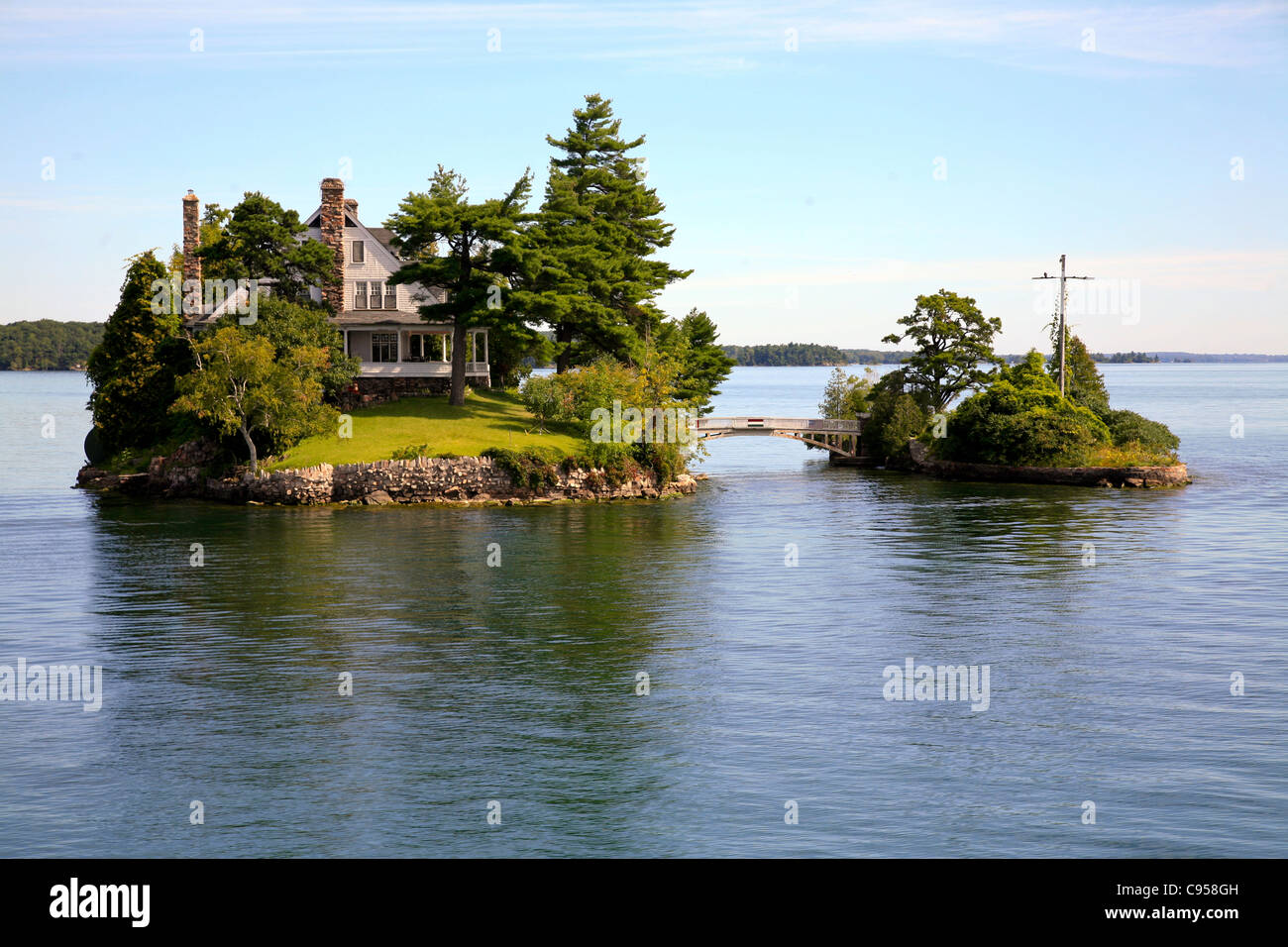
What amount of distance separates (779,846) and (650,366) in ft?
213

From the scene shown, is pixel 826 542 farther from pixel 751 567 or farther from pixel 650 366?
pixel 650 366

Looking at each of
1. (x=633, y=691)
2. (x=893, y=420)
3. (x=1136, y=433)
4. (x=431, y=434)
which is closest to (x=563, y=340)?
(x=431, y=434)

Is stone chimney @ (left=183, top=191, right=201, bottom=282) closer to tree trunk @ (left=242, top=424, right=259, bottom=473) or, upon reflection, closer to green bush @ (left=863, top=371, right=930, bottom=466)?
tree trunk @ (left=242, top=424, right=259, bottom=473)

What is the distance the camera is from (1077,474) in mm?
83562

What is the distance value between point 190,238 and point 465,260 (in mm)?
22531

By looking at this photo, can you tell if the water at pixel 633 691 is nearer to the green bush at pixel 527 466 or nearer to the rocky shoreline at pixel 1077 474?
the green bush at pixel 527 466

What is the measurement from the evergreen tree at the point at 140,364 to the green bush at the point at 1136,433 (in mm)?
71042

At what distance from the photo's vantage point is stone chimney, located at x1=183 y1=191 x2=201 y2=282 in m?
81.7

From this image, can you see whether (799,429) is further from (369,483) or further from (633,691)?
(633,691)

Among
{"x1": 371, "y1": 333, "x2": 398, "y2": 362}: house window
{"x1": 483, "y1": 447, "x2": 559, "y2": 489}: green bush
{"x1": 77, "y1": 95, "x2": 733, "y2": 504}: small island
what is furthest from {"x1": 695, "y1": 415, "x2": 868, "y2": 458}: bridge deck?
{"x1": 371, "y1": 333, "x2": 398, "y2": 362}: house window

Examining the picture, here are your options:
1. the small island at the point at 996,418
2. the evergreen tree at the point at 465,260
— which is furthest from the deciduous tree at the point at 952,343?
the evergreen tree at the point at 465,260

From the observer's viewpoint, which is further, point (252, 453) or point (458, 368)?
point (458, 368)

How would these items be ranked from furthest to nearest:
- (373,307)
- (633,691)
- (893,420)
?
(893,420) < (373,307) < (633,691)

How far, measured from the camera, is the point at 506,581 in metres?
44.8
